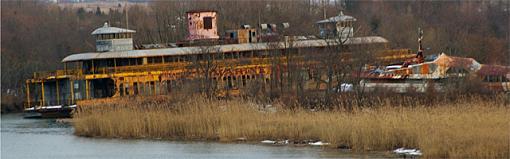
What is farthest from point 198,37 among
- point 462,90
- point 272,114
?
point 272,114

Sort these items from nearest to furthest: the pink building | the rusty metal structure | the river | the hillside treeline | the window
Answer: the river
the rusty metal structure
the pink building
the window
the hillside treeline

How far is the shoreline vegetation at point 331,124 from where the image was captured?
86.0 ft

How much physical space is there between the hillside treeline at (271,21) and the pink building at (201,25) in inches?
202

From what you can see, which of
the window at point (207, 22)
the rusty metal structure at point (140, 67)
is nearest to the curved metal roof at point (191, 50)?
the rusty metal structure at point (140, 67)

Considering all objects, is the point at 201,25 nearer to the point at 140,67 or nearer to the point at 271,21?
the point at 140,67

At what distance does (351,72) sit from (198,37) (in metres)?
14.4

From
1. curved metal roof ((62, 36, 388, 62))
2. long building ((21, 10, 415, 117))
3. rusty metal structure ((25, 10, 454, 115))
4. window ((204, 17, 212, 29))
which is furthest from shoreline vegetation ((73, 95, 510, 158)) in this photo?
window ((204, 17, 212, 29))

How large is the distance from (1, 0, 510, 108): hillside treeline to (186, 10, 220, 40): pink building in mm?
5130

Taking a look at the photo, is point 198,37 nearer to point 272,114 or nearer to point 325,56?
point 325,56

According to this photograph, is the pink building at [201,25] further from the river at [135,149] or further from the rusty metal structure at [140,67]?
the river at [135,149]

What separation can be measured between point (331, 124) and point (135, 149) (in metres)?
5.24

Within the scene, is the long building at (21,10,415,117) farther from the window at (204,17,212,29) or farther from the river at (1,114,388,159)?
the river at (1,114,388,159)

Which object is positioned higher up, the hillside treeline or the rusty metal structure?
the hillside treeline

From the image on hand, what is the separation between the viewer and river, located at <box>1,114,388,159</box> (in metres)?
29.1
